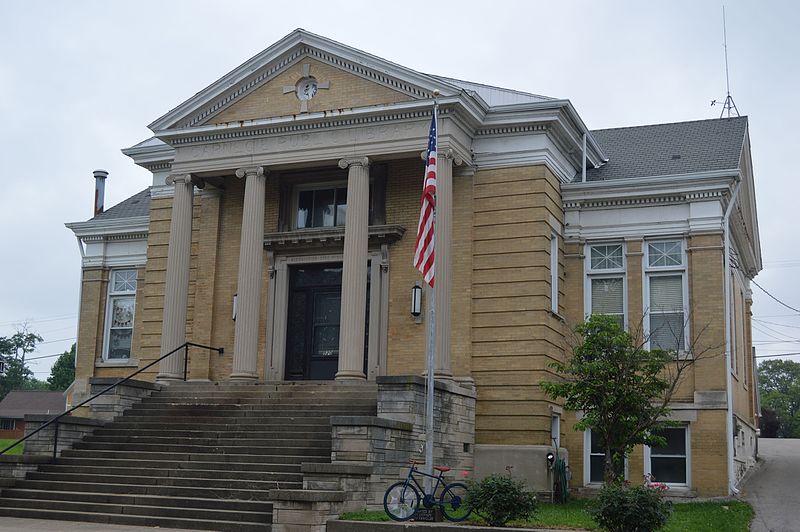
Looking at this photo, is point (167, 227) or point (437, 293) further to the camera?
point (167, 227)

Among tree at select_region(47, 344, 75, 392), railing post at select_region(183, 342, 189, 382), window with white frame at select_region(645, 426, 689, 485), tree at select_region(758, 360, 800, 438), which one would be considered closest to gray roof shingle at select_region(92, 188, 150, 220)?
railing post at select_region(183, 342, 189, 382)

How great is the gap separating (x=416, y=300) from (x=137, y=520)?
831 centimetres

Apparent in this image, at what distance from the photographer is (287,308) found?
23.8 meters

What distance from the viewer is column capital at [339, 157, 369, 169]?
21719 millimetres

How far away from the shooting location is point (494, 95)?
2331 cm

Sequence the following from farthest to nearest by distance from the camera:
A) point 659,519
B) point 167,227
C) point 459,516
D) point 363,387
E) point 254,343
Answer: point 167,227 → point 254,343 → point 363,387 → point 459,516 → point 659,519

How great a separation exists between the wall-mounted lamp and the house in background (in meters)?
57.0

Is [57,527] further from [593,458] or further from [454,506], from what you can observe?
[593,458]

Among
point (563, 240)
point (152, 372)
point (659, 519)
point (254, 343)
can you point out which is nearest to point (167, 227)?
point (152, 372)

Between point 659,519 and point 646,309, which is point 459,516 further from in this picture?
point 646,309

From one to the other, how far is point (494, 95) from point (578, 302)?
552 centimetres

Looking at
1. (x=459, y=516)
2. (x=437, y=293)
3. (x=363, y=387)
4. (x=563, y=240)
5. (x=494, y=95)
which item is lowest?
(x=459, y=516)

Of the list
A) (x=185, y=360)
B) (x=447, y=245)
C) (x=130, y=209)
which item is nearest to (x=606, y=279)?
(x=447, y=245)

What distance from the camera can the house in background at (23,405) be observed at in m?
72.7
